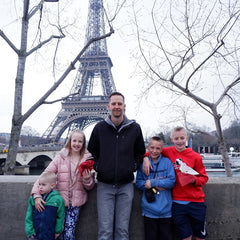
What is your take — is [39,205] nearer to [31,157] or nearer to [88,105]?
[31,157]

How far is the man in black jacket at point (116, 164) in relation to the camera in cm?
254

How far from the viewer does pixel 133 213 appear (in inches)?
119

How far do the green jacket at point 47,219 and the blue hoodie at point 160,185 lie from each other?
0.94 metres

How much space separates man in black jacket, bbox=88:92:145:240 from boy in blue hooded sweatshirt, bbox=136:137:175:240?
0.63 ft

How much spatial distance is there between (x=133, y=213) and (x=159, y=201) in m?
0.60

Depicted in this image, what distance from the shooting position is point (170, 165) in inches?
107

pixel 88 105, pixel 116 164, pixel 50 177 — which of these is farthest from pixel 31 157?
pixel 116 164

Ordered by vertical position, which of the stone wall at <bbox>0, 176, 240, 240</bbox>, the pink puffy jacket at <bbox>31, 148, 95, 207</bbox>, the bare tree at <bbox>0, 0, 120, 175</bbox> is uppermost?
the bare tree at <bbox>0, 0, 120, 175</bbox>

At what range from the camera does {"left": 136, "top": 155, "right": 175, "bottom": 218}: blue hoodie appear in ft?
8.43

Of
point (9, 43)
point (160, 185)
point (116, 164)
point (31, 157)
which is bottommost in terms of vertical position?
point (160, 185)

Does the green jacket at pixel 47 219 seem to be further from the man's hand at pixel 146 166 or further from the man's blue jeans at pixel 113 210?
the man's hand at pixel 146 166

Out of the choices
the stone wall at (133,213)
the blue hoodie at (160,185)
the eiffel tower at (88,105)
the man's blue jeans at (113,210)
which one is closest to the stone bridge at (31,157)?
the eiffel tower at (88,105)

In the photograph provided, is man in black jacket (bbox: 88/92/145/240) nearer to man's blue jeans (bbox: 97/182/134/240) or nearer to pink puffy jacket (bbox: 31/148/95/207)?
man's blue jeans (bbox: 97/182/134/240)

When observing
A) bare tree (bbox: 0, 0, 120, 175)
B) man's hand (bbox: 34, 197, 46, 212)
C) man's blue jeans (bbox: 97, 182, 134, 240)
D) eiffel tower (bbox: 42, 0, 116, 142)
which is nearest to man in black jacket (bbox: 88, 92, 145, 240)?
man's blue jeans (bbox: 97, 182, 134, 240)
